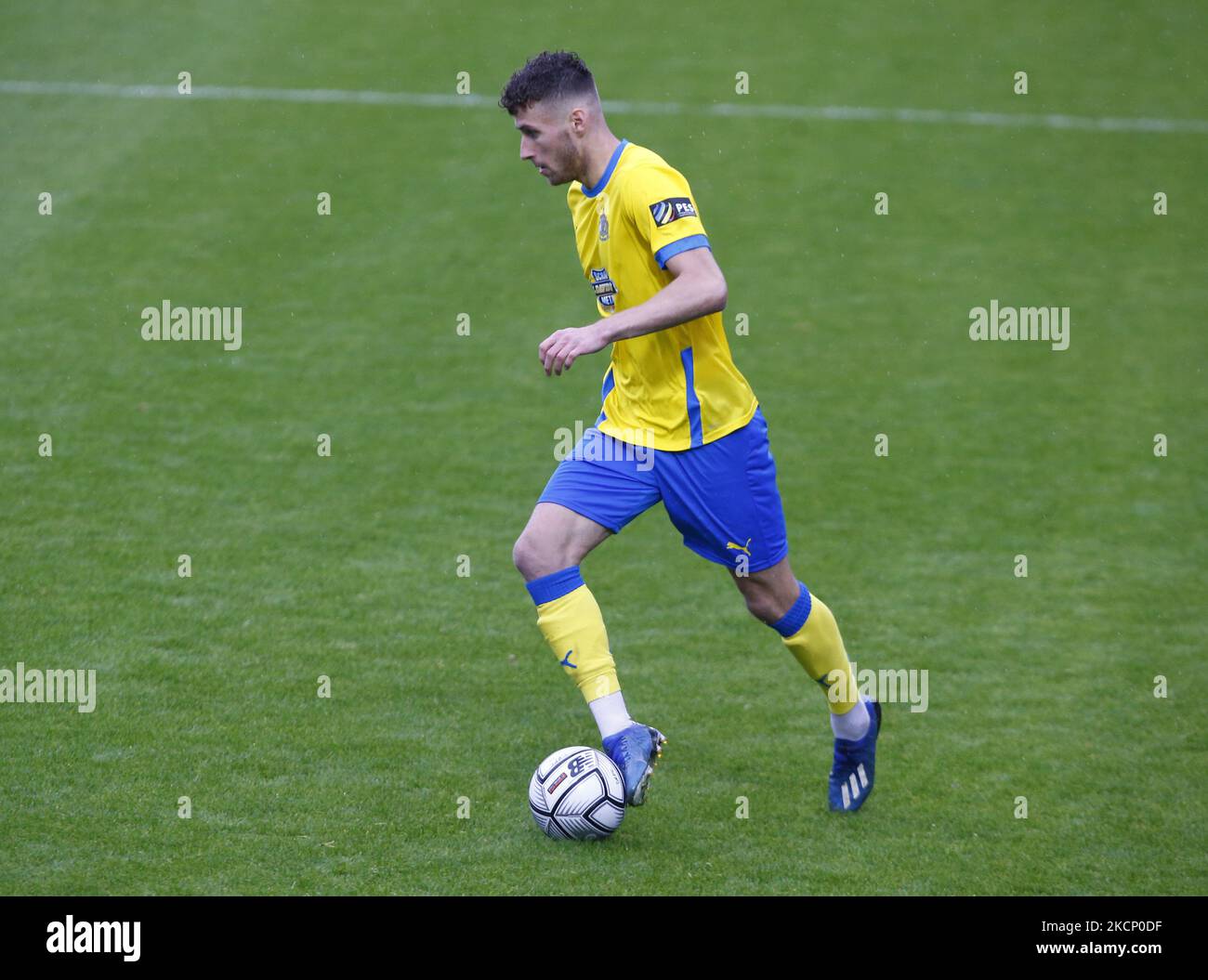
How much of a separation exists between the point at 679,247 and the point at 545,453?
4849mm

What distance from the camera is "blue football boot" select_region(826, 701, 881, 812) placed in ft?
17.5

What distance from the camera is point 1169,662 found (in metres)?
6.79

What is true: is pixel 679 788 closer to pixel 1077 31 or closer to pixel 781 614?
pixel 781 614

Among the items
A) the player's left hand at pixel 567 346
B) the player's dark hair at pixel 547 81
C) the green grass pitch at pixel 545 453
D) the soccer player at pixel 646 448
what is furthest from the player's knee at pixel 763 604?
the player's dark hair at pixel 547 81

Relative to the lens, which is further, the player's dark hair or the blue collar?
the blue collar

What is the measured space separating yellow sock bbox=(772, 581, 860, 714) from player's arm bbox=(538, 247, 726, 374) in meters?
1.19

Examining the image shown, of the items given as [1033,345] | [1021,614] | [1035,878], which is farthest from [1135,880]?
Result: [1033,345]

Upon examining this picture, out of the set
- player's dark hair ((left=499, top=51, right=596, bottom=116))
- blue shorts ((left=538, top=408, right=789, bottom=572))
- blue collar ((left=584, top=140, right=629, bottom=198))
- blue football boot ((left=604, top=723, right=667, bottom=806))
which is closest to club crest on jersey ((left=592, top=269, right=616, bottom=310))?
blue collar ((left=584, top=140, right=629, bottom=198))

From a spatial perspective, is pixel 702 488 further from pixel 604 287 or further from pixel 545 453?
pixel 545 453

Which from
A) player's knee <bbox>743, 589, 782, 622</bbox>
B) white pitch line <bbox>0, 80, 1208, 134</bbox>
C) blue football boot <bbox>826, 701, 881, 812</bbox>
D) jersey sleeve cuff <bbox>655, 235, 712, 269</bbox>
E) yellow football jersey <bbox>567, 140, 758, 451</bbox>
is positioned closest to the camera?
jersey sleeve cuff <bbox>655, 235, 712, 269</bbox>

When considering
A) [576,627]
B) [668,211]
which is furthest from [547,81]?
[576,627]

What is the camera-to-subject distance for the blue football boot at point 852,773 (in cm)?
533

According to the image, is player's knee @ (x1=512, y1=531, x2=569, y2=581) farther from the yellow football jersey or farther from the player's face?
the player's face
